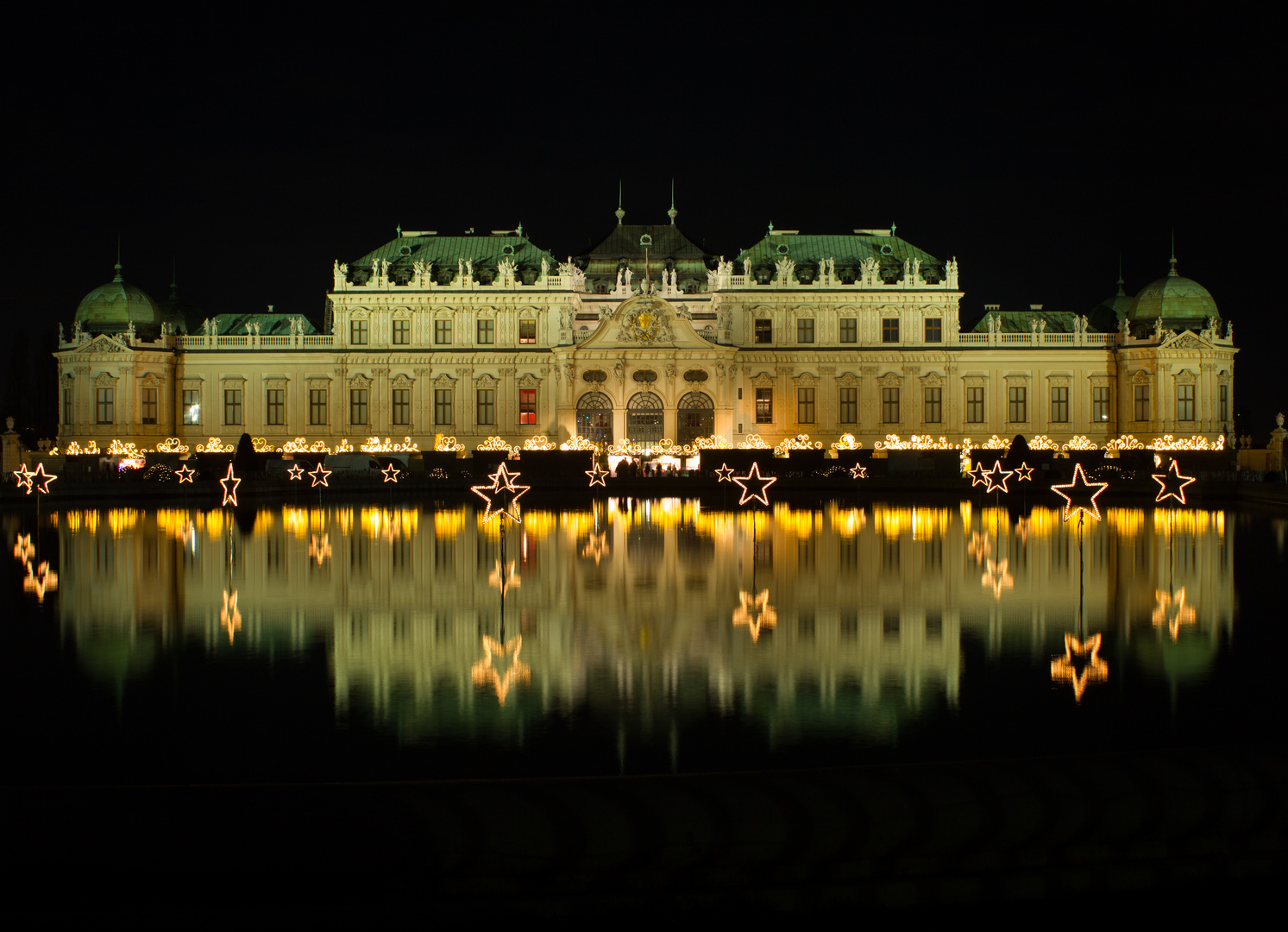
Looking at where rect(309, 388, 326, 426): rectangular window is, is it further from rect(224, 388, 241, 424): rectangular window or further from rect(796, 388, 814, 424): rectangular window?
rect(796, 388, 814, 424): rectangular window

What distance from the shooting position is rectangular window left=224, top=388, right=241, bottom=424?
250 ft

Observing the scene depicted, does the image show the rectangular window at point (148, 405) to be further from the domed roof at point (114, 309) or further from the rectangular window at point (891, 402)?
the rectangular window at point (891, 402)

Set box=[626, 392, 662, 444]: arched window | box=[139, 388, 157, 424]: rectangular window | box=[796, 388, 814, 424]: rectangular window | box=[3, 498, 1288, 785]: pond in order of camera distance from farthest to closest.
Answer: box=[796, 388, 814, 424]: rectangular window, box=[139, 388, 157, 424]: rectangular window, box=[626, 392, 662, 444]: arched window, box=[3, 498, 1288, 785]: pond

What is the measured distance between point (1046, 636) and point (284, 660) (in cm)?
981

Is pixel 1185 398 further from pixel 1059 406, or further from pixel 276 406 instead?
pixel 276 406

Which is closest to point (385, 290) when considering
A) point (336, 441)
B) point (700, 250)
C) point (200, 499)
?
point (336, 441)

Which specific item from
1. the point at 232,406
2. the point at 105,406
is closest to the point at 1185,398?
the point at 232,406

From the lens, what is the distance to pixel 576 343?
73250 millimetres

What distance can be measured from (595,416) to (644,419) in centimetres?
306

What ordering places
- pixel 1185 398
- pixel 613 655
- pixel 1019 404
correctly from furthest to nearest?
pixel 1019 404, pixel 1185 398, pixel 613 655

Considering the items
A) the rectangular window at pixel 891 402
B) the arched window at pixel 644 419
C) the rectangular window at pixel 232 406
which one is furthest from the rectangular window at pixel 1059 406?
the rectangular window at pixel 232 406

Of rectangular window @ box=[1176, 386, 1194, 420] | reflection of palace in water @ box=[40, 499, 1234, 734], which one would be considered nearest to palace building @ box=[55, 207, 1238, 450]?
rectangular window @ box=[1176, 386, 1194, 420]

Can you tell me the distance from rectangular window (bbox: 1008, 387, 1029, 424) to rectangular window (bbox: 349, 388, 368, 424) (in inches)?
1631

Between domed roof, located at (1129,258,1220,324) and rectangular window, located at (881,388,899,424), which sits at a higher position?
domed roof, located at (1129,258,1220,324)
